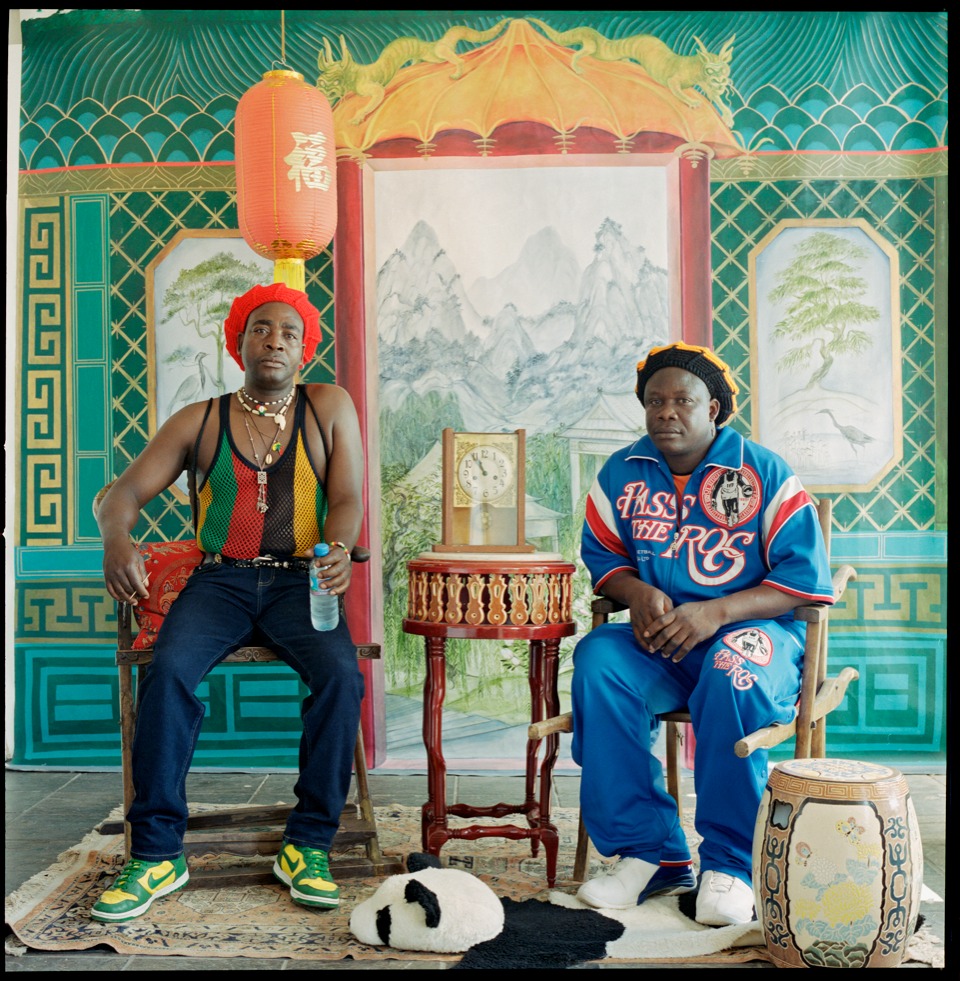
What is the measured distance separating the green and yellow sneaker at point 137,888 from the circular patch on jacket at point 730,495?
190cm

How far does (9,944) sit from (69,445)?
8.21ft

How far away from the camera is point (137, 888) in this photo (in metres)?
2.97

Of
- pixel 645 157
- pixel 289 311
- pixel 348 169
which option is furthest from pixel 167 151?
pixel 645 157

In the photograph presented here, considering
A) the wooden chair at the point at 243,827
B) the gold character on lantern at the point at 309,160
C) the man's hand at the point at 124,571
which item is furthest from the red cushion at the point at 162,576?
the gold character on lantern at the point at 309,160

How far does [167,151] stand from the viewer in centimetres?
478

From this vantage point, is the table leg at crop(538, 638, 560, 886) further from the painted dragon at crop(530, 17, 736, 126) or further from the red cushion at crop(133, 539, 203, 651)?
the painted dragon at crop(530, 17, 736, 126)

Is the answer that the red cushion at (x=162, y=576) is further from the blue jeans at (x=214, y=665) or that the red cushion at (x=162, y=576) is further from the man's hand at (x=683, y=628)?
the man's hand at (x=683, y=628)

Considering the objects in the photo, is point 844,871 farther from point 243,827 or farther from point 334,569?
point 243,827

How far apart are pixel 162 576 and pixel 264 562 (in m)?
0.44

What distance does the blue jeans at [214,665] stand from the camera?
3047mm

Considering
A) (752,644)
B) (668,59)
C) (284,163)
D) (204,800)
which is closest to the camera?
(752,644)

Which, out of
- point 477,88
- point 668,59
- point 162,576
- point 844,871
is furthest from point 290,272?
point 844,871

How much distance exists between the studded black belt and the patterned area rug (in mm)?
925

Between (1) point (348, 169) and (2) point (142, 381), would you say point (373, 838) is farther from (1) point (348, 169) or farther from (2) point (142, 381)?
(1) point (348, 169)
